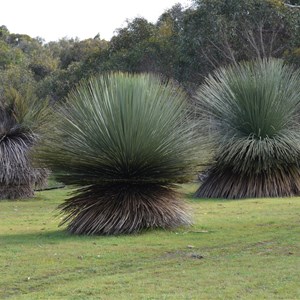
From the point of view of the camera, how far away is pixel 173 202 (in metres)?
14.2

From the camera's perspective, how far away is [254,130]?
875 inches

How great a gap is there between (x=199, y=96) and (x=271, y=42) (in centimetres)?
1130

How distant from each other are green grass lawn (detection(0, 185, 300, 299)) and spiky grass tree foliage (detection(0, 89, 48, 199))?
762cm

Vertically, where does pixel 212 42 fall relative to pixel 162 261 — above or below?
above

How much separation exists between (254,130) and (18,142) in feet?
25.6

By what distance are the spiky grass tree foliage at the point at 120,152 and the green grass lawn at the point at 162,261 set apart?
1.50 feet

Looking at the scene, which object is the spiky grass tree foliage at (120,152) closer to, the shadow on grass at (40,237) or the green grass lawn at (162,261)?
the shadow on grass at (40,237)

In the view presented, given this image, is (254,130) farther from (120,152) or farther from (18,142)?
(120,152)

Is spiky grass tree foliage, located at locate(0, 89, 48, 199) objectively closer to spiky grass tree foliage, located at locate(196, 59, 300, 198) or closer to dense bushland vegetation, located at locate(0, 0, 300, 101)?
dense bushland vegetation, located at locate(0, 0, 300, 101)

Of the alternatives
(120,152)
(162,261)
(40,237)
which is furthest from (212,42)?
(162,261)

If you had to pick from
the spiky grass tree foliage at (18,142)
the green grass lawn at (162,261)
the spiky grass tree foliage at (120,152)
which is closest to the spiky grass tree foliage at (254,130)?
the green grass lawn at (162,261)

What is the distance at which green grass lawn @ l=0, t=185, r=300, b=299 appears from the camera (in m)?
8.69

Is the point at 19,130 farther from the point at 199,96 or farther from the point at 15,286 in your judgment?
the point at 15,286

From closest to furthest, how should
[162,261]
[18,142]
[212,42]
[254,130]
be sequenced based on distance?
[162,261] < [254,130] < [18,142] < [212,42]
